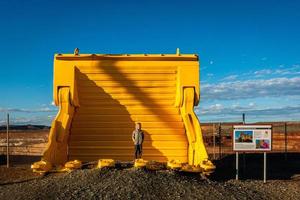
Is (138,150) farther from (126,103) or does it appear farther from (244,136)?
(244,136)

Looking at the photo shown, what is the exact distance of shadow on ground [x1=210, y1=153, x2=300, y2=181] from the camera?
15.9m

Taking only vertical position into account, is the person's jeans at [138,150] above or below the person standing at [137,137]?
below

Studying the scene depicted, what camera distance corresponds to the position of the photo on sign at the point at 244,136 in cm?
1480

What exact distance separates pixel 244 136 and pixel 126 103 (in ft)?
13.5

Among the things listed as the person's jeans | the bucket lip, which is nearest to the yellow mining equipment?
the bucket lip

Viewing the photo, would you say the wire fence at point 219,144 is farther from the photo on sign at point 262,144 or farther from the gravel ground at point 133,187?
the gravel ground at point 133,187

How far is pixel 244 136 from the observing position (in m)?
14.8

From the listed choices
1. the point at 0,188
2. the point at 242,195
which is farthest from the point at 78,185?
the point at 242,195

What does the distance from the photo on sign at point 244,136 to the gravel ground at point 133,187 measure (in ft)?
5.70

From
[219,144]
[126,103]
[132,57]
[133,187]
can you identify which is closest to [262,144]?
[126,103]

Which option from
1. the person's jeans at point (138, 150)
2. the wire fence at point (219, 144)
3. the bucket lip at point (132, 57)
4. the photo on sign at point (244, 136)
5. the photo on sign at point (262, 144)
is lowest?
the wire fence at point (219, 144)

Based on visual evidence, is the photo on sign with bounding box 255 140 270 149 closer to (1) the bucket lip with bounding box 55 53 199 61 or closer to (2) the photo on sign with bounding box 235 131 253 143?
(2) the photo on sign with bounding box 235 131 253 143

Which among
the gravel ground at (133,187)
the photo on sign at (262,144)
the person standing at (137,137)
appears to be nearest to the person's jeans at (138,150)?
the person standing at (137,137)

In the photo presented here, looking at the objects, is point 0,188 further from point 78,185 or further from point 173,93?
point 173,93
